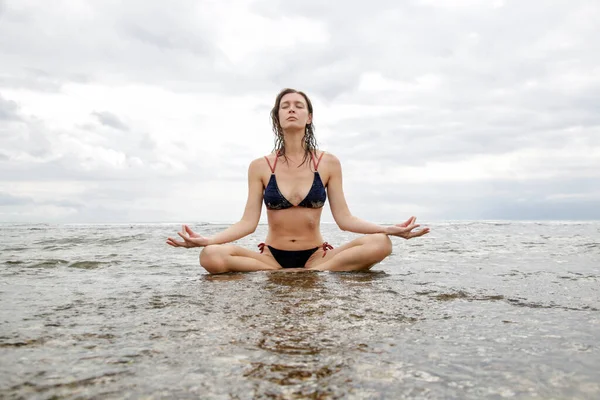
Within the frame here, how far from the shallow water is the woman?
0.60 meters

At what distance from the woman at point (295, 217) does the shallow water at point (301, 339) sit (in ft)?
1.96

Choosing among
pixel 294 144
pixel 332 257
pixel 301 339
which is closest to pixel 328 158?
pixel 294 144

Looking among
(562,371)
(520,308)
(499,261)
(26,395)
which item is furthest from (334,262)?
(26,395)

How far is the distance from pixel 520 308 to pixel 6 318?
122 inches

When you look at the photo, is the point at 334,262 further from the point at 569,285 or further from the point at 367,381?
the point at 367,381

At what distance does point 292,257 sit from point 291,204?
59cm

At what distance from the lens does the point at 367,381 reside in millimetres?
1730

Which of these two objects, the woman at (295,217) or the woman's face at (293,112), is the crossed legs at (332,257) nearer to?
the woman at (295,217)

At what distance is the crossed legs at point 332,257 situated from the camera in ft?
16.8

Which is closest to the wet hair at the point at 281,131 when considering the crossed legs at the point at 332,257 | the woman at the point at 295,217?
the woman at the point at 295,217

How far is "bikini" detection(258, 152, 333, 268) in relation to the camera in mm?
5359

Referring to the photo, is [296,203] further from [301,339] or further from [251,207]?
[301,339]

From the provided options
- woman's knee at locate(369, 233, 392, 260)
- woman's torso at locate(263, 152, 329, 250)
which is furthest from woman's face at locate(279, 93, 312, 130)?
woman's knee at locate(369, 233, 392, 260)

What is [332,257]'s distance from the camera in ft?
17.3
